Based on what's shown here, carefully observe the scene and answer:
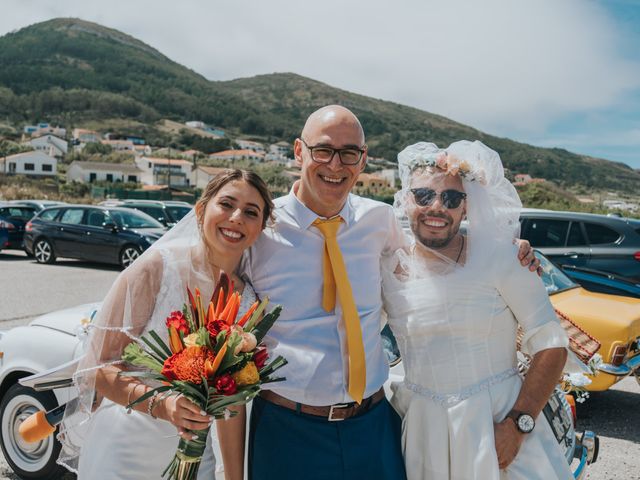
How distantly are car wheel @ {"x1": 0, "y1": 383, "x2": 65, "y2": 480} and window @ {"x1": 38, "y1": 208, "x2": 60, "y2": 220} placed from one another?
13.0 meters

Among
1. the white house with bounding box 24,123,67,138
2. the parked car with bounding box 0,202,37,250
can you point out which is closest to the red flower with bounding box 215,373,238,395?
the parked car with bounding box 0,202,37,250

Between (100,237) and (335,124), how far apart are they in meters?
13.6

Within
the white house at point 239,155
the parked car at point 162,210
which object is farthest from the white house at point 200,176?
the parked car at point 162,210

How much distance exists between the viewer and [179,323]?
6.29ft

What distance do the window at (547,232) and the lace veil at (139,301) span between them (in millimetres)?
7816

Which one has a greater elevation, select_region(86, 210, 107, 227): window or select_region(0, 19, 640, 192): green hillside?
select_region(0, 19, 640, 192): green hillside

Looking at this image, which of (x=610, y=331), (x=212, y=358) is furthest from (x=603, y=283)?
(x=212, y=358)

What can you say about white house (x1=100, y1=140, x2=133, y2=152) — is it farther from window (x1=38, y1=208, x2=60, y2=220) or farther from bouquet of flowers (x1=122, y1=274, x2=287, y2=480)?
bouquet of flowers (x1=122, y1=274, x2=287, y2=480)

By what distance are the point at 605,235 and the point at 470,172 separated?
7.94 metres

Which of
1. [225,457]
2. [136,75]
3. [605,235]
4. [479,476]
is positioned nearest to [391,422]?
[479,476]

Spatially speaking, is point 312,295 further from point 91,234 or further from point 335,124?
point 91,234

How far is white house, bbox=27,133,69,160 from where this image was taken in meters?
121

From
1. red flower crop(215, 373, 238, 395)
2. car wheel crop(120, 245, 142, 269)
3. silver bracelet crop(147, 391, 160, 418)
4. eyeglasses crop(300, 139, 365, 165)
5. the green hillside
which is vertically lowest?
car wheel crop(120, 245, 142, 269)

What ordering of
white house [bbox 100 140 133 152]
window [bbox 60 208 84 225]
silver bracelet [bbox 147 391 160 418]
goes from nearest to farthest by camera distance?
1. silver bracelet [bbox 147 391 160 418]
2. window [bbox 60 208 84 225]
3. white house [bbox 100 140 133 152]
